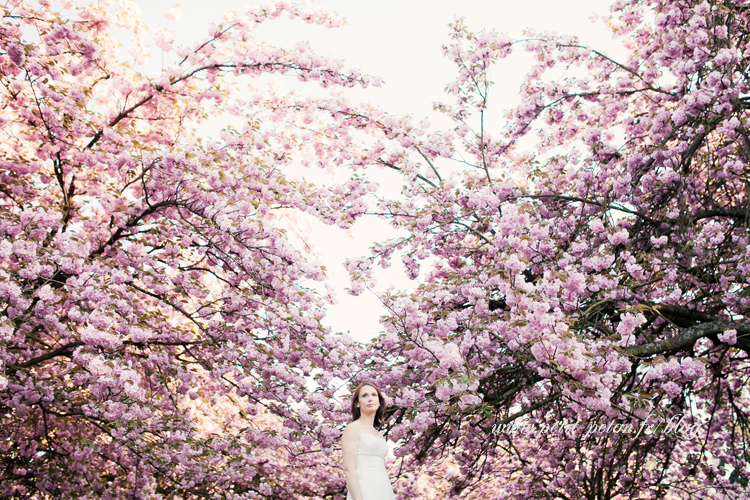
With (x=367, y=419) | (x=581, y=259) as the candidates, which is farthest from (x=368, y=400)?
(x=581, y=259)

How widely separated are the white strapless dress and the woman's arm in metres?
0.06

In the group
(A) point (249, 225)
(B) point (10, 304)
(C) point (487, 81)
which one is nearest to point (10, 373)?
(B) point (10, 304)

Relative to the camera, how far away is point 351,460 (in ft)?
11.9

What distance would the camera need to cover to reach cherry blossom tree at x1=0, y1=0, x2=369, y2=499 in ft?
14.1

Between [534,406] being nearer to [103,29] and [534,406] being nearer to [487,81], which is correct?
[487,81]

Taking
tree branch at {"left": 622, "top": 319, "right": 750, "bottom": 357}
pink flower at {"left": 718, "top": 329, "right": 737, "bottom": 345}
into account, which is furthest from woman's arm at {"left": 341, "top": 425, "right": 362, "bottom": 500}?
→ pink flower at {"left": 718, "top": 329, "right": 737, "bottom": 345}

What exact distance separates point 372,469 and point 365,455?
0.32ft

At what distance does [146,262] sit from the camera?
5.36 metres

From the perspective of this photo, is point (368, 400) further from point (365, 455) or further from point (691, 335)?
point (691, 335)

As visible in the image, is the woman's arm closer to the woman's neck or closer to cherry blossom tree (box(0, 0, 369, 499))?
the woman's neck

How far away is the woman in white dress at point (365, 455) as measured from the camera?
3.61 meters

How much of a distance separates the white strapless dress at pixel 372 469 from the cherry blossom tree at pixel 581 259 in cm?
51

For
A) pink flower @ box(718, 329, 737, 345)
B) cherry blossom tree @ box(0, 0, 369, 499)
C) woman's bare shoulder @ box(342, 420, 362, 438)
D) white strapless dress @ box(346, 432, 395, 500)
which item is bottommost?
white strapless dress @ box(346, 432, 395, 500)

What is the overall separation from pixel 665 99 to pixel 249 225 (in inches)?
163
